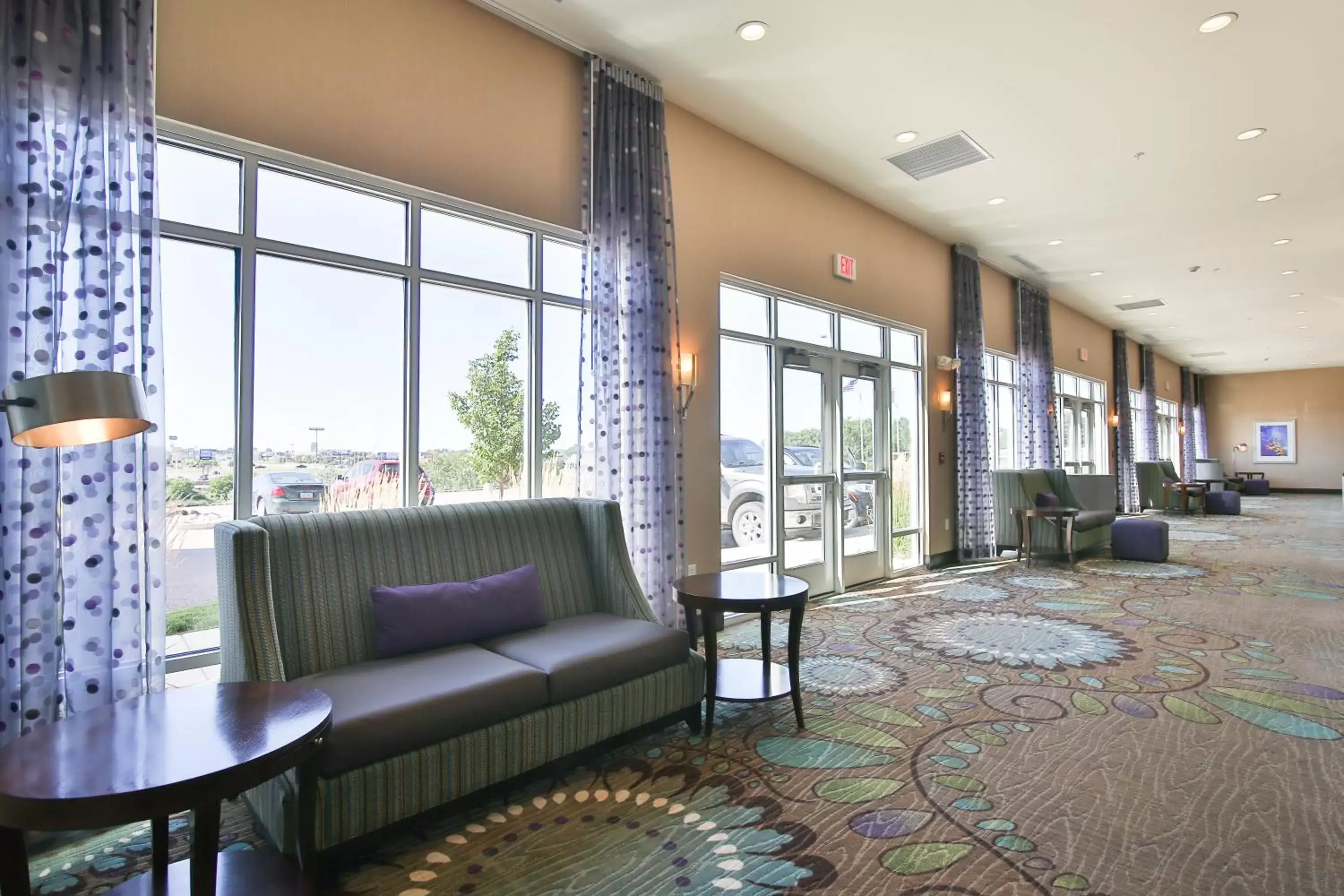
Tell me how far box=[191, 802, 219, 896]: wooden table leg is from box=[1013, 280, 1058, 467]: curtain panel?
415 inches

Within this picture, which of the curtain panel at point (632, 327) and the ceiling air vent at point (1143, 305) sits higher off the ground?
the ceiling air vent at point (1143, 305)

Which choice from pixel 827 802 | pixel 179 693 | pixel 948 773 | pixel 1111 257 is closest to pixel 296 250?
pixel 179 693

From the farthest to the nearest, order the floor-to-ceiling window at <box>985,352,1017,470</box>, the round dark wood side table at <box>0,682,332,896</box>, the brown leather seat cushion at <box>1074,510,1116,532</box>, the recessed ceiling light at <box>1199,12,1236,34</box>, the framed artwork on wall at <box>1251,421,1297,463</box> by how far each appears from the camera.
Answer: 1. the framed artwork on wall at <box>1251,421,1297,463</box>
2. the floor-to-ceiling window at <box>985,352,1017,470</box>
3. the brown leather seat cushion at <box>1074,510,1116,532</box>
4. the recessed ceiling light at <box>1199,12,1236,34</box>
5. the round dark wood side table at <box>0,682,332,896</box>

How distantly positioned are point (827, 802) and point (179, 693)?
2238mm

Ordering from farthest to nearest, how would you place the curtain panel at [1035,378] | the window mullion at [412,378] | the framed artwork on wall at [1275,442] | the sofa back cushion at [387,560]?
1. the framed artwork on wall at [1275,442]
2. the curtain panel at [1035,378]
3. the window mullion at [412,378]
4. the sofa back cushion at [387,560]

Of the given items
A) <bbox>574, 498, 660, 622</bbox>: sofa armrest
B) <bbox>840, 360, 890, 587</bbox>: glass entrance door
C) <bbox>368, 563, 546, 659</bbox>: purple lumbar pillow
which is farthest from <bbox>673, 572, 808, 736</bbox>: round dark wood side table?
<bbox>840, 360, 890, 587</bbox>: glass entrance door

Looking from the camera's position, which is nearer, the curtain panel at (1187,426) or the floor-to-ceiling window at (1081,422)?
the floor-to-ceiling window at (1081,422)

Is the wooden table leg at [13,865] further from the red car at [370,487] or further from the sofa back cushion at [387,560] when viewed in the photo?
the red car at [370,487]

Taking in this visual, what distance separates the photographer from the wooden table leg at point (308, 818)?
197cm

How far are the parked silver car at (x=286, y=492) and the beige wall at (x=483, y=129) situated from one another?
1.54 m

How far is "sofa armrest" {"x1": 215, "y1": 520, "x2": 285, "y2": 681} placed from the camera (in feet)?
7.52

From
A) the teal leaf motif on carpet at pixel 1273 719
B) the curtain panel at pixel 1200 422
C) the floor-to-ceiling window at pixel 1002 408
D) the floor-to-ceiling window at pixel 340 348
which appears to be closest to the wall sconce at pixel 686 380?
the floor-to-ceiling window at pixel 340 348

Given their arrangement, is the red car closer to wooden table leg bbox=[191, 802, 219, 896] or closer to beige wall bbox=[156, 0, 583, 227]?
beige wall bbox=[156, 0, 583, 227]

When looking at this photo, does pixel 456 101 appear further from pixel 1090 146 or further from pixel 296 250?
pixel 1090 146
